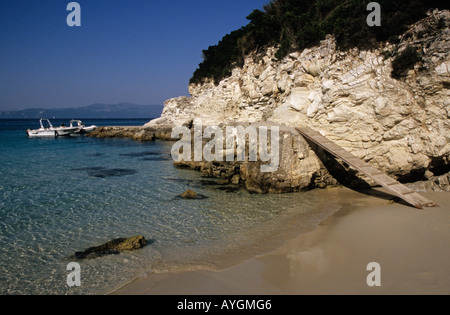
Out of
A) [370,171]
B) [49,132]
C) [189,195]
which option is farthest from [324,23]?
[49,132]

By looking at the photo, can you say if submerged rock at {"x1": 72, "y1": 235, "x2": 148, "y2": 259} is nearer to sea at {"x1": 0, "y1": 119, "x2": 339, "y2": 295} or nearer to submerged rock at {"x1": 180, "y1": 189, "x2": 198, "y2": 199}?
sea at {"x1": 0, "y1": 119, "x2": 339, "y2": 295}

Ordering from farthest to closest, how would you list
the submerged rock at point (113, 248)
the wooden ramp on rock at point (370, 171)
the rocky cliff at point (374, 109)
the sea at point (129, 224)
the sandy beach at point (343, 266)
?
1. the rocky cliff at point (374, 109)
2. the wooden ramp on rock at point (370, 171)
3. the submerged rock at point (113, 248)
4. the sea at point (129, 224)
5. the sandy beach at point (343, 266)

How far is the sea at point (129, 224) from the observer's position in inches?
250

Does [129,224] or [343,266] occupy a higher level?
[343,266]

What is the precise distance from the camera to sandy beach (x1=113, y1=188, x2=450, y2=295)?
17.0 feet

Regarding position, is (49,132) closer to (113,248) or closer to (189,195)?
(189,195)

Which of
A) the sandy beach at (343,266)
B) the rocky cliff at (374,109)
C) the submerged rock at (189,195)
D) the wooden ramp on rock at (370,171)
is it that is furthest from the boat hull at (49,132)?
the sandy beach at (343,266)

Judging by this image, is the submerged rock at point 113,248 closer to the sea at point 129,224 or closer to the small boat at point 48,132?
the sea at point 129,224

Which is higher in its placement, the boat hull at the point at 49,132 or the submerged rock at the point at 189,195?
the boat hull at the point at 49,132

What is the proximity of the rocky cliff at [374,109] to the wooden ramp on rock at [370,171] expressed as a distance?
512mm

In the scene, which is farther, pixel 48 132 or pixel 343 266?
pixel 48 132

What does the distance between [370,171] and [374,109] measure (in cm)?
277

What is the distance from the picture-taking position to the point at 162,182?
14.6 metres

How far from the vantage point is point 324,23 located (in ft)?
49.9
